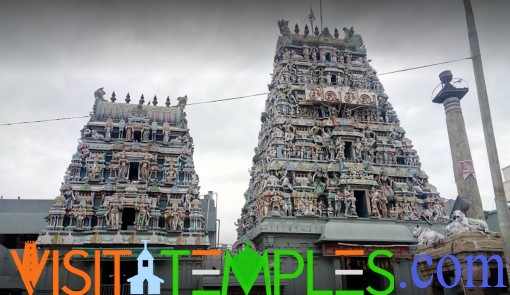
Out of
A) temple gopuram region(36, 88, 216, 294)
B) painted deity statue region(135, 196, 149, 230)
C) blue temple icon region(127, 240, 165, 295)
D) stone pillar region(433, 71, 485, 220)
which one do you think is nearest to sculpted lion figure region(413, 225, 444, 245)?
stone pillar region(433, 71, 485, 220)

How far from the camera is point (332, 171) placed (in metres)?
36.2

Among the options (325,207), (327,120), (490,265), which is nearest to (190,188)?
(325,207)

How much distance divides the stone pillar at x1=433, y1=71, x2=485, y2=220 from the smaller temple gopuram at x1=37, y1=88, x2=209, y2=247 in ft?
62.4

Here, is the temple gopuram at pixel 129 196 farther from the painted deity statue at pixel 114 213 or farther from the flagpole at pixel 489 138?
the flagpole at pixel 489 138

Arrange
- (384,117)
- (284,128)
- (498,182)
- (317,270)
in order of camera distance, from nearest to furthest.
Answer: (498,182), (317,270), (284,128), (384,117)

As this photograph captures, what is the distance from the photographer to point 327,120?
38.7 meters

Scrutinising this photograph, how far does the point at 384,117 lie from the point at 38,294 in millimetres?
32537

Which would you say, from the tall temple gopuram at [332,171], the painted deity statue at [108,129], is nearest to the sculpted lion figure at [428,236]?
the tall temple gopuram at [332,171]

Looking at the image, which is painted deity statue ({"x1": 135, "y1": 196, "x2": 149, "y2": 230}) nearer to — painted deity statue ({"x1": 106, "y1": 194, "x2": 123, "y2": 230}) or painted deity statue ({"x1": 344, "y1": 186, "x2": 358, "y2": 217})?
painted deity statue ({"x1": 106, "y1": 194, "x2": 123, "y2": 230})

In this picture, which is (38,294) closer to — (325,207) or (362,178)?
(325,207)

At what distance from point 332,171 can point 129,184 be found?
16.7m

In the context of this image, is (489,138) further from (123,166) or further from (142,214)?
(123,166)

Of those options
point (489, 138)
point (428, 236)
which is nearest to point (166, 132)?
point (428, 236)

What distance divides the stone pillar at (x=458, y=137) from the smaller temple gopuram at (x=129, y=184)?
19032mm
